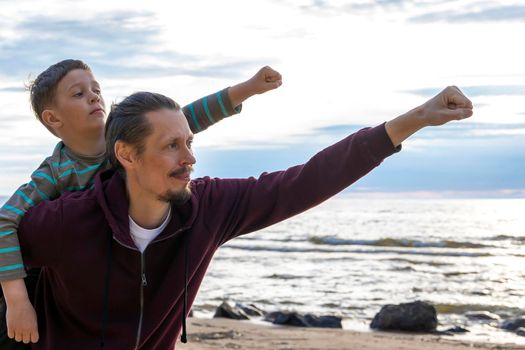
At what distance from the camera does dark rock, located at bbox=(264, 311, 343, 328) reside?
11.6m

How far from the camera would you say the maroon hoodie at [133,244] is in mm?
3154

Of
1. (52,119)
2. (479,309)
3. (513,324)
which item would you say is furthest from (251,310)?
(52,119)

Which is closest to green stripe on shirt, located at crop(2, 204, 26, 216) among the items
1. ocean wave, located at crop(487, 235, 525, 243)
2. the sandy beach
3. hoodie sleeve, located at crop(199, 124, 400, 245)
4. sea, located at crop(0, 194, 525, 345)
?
hoodie sleeve, located at crop(199, 124, 400, 245)

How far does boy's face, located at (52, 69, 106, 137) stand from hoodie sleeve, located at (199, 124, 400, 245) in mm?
563

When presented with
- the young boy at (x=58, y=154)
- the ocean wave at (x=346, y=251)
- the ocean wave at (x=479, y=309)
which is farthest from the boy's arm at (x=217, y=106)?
the ocean wave at (x=346, y=251)

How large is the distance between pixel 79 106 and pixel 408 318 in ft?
28.3

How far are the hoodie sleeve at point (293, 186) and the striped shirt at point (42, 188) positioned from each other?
1.70ft

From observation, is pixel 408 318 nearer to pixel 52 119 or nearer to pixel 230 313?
pixel 230 313

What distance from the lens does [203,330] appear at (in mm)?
10594

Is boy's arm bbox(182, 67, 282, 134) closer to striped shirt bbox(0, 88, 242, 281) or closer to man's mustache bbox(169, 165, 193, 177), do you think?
striped shirt bbox(0, 88, 242, 281)

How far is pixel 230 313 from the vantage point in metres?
12.3

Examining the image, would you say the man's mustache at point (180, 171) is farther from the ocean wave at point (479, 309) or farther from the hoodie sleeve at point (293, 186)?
the ocean wave at point (479, 309)

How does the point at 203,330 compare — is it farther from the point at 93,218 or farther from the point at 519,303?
the point at 93,218

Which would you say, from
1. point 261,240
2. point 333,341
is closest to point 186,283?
point 333,341
